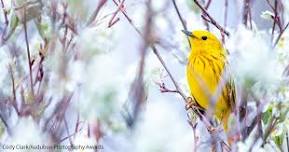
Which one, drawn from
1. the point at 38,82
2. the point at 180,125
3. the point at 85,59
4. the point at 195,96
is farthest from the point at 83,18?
the point at 195,96

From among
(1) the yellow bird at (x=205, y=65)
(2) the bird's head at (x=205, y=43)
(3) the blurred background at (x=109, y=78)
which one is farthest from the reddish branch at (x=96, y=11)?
(2) the bird's head at (x=205, y=43)

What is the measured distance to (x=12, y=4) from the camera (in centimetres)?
93

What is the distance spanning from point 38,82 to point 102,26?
0.45 feet

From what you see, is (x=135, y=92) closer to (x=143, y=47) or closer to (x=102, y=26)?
(x=143, y=47)

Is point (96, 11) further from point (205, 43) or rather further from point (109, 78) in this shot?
point (205, 43)

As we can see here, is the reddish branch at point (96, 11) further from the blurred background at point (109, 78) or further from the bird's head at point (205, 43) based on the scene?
the bird's head at point (205, 43)

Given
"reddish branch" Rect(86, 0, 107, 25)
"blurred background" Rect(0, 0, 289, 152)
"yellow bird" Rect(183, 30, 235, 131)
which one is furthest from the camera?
"yellow bird" Rect(183, 30, 235, 131)

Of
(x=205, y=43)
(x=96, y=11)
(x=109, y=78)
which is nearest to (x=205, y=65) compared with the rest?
(x=205, y=43)

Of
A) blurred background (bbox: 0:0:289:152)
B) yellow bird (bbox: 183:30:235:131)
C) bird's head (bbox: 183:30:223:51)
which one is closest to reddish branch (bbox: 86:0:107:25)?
blurred background (bbox: 0:0:289:152)

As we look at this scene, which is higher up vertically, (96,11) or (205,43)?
(205,43)

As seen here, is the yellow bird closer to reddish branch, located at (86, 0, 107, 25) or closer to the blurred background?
the blurred background

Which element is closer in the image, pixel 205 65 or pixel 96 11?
pixel 96 11

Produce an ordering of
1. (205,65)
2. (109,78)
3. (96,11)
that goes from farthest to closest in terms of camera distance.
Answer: (205,65) < (96,11) < (109,78)

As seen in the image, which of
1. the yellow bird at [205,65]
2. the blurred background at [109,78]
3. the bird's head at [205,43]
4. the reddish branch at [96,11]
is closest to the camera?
the blurred background at [109,78]
